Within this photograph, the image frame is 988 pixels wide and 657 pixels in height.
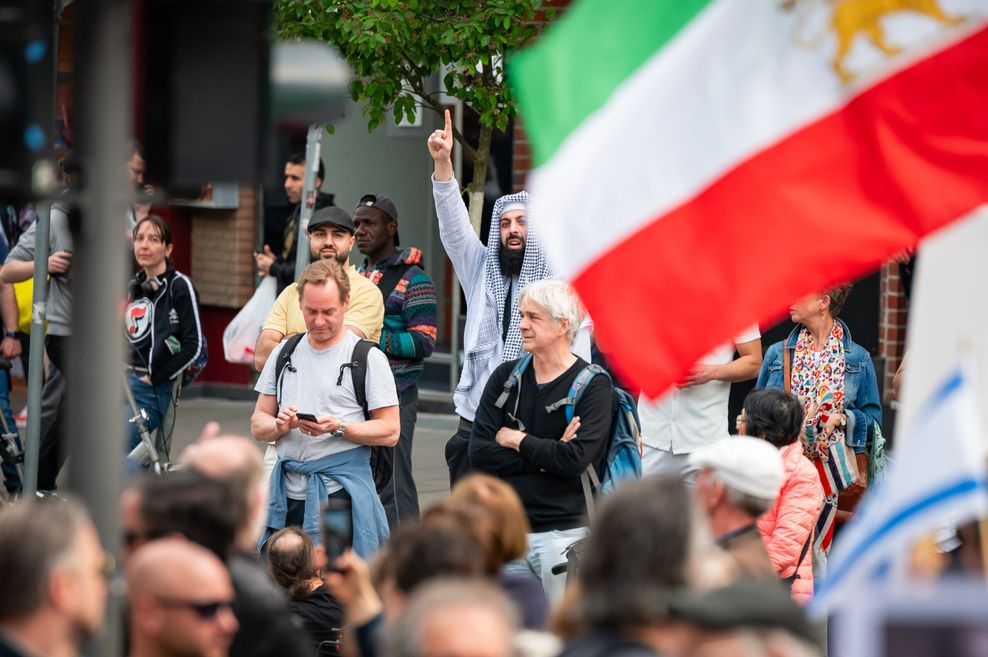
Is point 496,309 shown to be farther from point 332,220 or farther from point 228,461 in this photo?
point 228,461

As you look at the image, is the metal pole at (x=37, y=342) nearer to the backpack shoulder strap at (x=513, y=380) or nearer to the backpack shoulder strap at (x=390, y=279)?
the backpack shoulder strap at (x=390, y=279)

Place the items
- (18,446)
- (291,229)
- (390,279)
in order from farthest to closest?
(291,229) → (18,446) → (390,279)

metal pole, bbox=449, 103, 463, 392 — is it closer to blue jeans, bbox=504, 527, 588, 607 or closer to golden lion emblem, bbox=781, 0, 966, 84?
A: blue jeans, bbox=504, 527, 588, 607

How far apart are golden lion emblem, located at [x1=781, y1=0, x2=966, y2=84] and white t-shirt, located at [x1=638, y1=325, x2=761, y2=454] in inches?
177

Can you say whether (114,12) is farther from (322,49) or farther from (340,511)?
(340,511)

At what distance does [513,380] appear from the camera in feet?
25.4

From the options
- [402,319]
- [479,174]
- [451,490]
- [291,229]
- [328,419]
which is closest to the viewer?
[451,490]

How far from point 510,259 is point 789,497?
2313 mm

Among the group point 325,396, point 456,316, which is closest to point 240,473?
point 325,396

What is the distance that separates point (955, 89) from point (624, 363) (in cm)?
115

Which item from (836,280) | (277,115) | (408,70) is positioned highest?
(408,70)

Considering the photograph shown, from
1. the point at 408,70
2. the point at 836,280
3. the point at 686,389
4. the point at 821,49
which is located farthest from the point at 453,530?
the point at 408,70

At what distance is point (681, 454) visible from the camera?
9312 mm

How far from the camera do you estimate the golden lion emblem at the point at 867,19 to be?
15.7ft
